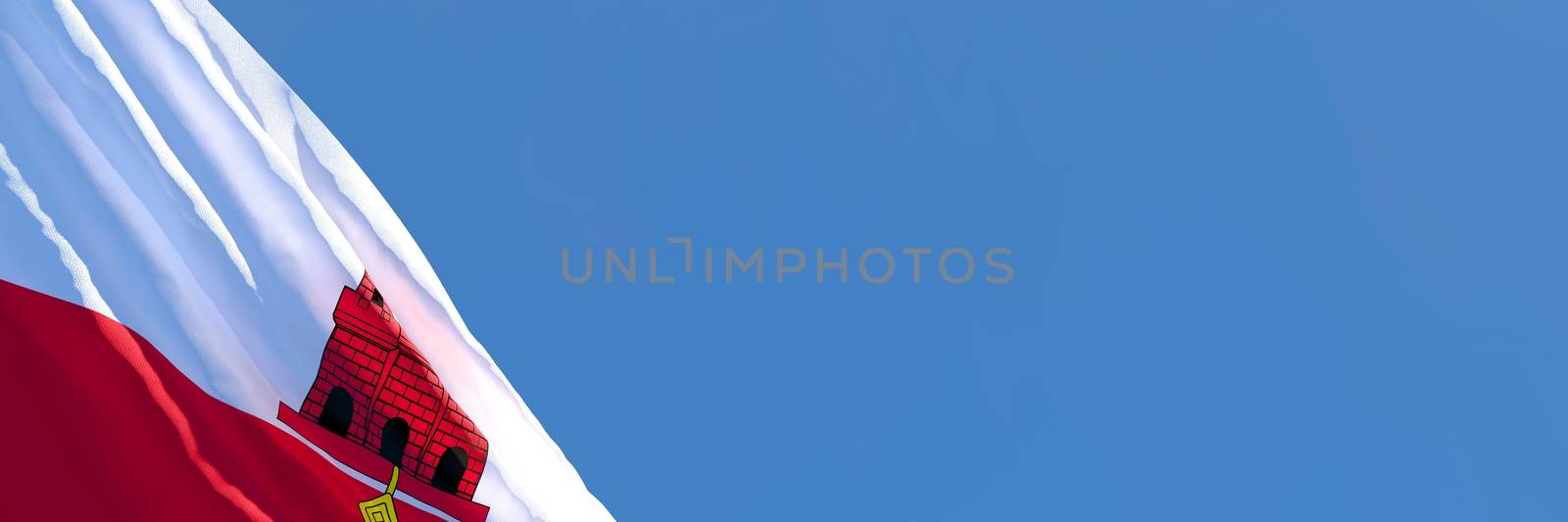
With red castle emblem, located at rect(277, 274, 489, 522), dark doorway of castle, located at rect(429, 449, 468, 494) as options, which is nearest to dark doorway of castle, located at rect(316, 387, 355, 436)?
red castle emblem, located at rect(277, 274, 489, 522)

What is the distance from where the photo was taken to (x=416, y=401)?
5051 millimetres

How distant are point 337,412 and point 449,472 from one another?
436mm

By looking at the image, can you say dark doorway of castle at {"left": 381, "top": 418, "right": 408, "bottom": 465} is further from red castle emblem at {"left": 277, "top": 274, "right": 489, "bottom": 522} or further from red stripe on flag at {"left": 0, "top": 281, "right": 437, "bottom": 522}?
red stripe on flag at {"left": 0, "top": 281, "right": 437, "bottom": 522}

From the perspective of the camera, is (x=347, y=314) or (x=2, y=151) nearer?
(x=2, y=151)

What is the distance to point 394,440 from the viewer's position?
16.5 feet

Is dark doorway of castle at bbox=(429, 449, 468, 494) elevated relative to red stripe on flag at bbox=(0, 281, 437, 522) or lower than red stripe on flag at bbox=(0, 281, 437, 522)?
elevated

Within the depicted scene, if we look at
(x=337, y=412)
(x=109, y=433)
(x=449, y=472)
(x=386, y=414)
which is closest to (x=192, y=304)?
(x=109, y=433)

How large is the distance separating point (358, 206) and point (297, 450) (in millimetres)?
900

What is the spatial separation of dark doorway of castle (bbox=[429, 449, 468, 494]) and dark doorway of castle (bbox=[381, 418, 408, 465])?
0.14 m

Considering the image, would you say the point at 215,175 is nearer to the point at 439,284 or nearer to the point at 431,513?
the point at 439,284

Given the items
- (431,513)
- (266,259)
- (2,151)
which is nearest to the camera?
(2,151)

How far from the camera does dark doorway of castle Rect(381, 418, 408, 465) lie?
16.5 ft

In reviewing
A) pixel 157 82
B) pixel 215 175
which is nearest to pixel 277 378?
pixel 215 175

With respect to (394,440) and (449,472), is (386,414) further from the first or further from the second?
(449,472)
